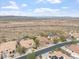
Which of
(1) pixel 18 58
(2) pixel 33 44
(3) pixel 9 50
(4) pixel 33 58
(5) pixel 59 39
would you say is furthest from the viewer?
(5) pixel 59 39

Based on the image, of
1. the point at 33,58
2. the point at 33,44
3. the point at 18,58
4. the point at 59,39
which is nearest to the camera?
the point at 33,58

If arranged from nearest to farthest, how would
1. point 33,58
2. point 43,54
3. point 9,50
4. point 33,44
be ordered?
point 33,58
point 43,54
point 9,50
point 33,44

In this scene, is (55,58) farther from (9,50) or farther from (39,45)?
(39,45)

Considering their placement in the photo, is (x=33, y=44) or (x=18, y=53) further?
(x=33, y=44)

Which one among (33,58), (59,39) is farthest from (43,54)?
(59,39)

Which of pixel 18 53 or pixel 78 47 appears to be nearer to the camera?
pixel 18 53

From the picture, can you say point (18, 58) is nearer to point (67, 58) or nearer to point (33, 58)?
point (33, 58)

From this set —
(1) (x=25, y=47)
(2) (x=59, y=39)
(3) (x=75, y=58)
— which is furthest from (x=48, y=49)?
(2) (x=59, y=39)

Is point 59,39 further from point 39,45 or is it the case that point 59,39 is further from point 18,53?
point 18,53

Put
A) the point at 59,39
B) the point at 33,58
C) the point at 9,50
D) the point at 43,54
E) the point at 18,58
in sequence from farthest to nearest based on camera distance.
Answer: the point at 59,39 < the point at 9,50 < the point at 43,54 < the point at 18,58 < the point at 33,58
